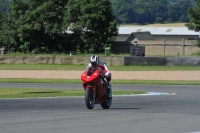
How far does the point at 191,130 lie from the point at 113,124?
1770mm

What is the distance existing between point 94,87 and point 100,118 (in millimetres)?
2380

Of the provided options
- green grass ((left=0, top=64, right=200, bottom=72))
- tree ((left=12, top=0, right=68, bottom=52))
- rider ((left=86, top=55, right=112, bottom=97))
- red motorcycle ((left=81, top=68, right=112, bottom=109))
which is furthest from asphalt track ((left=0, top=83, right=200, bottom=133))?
tree ((left=12, top=0, right=68, bottom=52))

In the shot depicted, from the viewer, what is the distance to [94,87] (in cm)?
1611

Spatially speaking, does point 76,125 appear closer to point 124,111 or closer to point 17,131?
point 17,131

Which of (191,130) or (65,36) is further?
(65,36)

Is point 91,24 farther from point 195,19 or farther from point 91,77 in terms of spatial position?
point 91,77

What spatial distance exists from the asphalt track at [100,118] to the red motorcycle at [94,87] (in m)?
0.34

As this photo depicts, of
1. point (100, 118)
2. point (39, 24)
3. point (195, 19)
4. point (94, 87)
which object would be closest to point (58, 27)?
Answer: point (39, 24)

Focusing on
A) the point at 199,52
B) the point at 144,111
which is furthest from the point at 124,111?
the point at 199,52

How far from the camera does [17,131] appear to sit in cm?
1124

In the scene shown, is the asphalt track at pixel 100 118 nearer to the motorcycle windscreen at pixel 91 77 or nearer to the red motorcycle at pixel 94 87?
the red motorcycle at pixel 94 87

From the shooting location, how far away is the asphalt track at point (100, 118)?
11.8m

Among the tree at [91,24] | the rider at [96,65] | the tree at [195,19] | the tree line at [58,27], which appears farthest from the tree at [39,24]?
the rider at [96,65]

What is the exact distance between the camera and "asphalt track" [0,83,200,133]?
11750 millimetres
